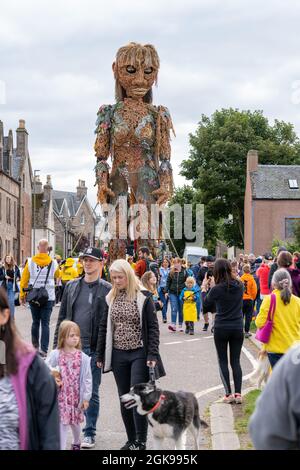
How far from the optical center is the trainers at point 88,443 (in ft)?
23.2

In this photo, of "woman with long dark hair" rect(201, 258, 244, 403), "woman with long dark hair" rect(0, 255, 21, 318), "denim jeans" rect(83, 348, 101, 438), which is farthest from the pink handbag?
"woman with long dark hair" rect(0, 255, 21, 318)

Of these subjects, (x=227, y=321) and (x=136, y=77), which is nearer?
(x=227, y=321)

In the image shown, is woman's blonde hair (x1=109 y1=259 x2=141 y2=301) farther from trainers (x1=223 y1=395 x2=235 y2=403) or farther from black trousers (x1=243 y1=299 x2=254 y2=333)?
black trousers (x1=243 y1=299 x2=254 y2=333)

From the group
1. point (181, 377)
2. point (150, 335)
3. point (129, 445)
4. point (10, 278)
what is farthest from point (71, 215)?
point (129, 445)

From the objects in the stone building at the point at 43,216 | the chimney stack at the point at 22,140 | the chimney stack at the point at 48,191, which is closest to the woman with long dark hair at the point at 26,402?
the chimney stack at the point at 22,140

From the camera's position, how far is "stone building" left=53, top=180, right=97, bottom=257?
8900cm

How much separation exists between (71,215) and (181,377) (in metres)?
90.1

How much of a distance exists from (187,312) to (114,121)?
22.6 ft

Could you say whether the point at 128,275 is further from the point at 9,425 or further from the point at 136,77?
the point at 136,77

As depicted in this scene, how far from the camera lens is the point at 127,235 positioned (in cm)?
2267

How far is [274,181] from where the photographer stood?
5381cm

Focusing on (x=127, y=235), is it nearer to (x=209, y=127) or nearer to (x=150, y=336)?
(x=150, y=336)

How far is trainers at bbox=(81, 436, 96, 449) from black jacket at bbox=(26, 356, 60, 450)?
332 centimetres

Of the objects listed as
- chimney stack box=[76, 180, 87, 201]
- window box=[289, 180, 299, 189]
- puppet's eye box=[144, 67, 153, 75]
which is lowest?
window box=[289, 180, 299, 189]
